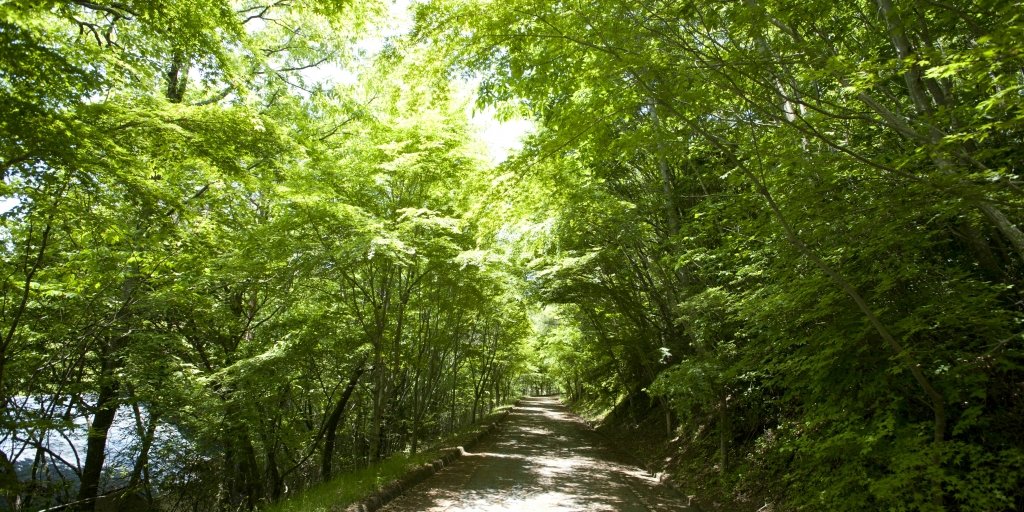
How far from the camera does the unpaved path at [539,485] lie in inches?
273

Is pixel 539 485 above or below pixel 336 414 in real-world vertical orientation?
below

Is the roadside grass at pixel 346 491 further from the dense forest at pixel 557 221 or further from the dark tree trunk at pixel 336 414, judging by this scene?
the dark tree trunk at pixel 336 414

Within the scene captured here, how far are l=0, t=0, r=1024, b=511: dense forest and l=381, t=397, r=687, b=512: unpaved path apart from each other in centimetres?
124

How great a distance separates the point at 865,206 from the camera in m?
3.75

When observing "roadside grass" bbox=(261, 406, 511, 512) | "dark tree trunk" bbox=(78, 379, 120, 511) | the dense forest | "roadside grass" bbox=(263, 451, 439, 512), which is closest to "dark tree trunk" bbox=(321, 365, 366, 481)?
the dense forest

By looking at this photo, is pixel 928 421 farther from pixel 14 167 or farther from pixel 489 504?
pixel 14 167

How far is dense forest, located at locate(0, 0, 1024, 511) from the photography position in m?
3.69

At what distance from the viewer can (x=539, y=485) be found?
331 inches

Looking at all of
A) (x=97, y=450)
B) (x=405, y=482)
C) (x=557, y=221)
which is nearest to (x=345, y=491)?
(x=405, y=482)

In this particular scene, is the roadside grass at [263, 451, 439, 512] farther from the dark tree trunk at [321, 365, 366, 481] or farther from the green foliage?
the green foliage

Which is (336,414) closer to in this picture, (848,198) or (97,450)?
(97,450)

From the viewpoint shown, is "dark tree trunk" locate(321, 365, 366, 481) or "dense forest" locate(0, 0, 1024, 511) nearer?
"dense forest" locate(0, 0, 1024, 511)

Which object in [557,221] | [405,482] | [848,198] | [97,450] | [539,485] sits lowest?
[539,485]

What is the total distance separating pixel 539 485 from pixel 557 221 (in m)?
4.85
